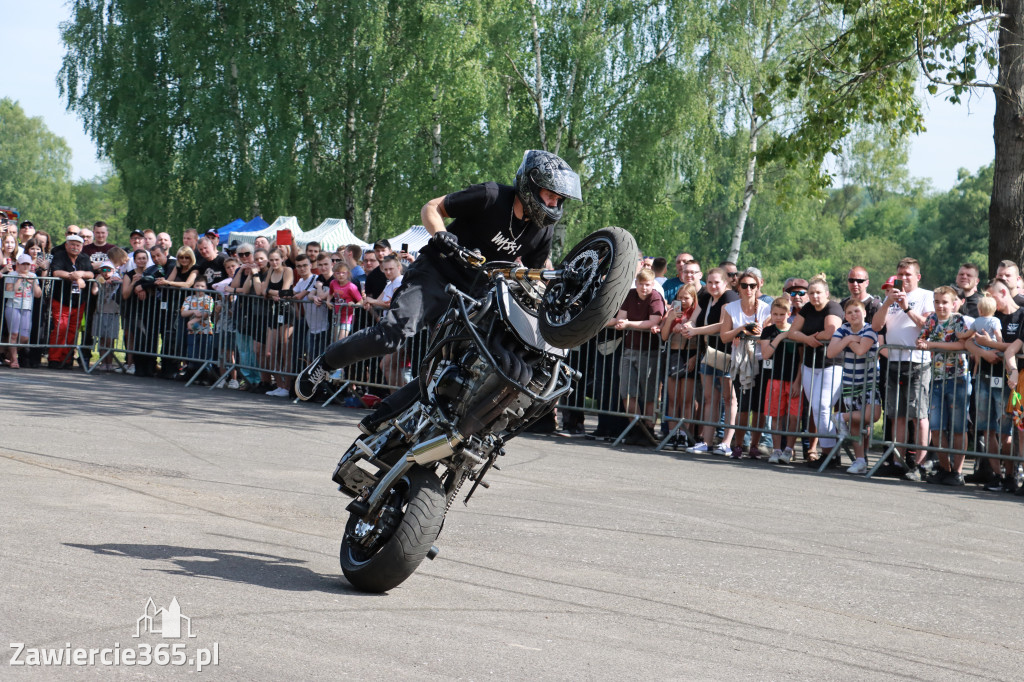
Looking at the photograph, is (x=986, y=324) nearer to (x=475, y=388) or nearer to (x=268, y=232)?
(x=475, y=388)

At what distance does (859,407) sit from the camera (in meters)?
11.8

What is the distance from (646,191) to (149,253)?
23.0 meters

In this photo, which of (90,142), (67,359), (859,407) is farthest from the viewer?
(90,142)

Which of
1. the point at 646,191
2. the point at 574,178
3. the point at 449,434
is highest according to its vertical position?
the point at 646,191

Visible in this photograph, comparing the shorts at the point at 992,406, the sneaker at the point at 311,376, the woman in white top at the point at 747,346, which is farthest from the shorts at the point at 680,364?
the sneaker at the point at 311,376

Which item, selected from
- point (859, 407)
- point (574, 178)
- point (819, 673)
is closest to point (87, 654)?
point (819, 673)

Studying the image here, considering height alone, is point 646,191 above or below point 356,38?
below

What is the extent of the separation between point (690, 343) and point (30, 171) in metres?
130

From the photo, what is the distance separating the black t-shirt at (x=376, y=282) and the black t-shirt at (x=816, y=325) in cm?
540

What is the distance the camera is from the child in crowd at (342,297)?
14.7 m

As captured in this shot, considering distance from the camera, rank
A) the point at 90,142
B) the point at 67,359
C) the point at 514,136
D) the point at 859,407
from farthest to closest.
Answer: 1. the point at 90,142
2. the point at 514,136
3. the point at 67,359
4. the point at 859,407

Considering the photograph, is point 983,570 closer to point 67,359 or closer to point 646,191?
point 67,359

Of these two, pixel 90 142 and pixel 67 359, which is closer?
pixel 67 359

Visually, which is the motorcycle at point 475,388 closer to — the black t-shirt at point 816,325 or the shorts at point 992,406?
the shorts at point 992,406
